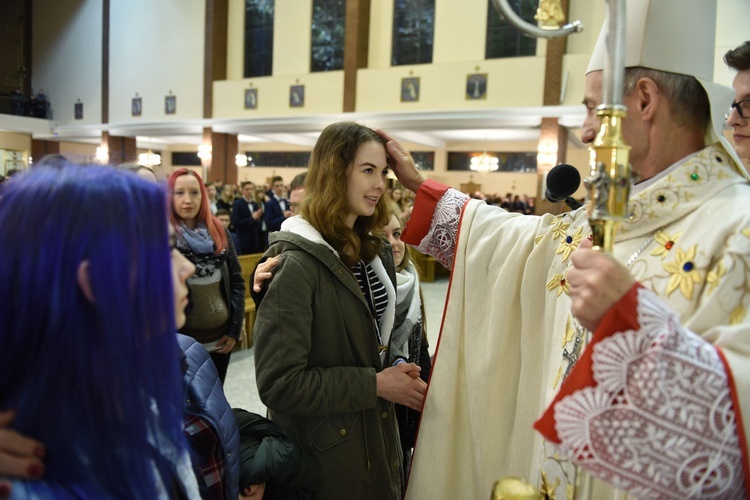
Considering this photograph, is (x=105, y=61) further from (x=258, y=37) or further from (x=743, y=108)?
(x=743, y=108)

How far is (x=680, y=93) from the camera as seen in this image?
1.07 meters

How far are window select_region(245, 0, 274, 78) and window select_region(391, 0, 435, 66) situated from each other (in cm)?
326

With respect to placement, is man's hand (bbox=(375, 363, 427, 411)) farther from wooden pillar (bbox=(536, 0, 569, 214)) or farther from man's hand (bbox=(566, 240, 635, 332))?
wooden pillar (bbox=(536, 0, 569, 214))

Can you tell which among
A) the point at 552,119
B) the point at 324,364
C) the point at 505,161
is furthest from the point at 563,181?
the point at 505,161

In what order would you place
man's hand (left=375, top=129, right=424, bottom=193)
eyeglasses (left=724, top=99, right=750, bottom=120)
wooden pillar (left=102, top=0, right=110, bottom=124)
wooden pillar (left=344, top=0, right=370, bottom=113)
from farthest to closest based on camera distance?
wooden pillar (left=102, top=0, right=110, bottom=124) → wooden pillar (left=344, top=0, right=370, bottom=113) → eyeglasses (left=724, top=99, right=750, bottom=120) → man's hand (left=375, top=129, right=424, bottom=193)

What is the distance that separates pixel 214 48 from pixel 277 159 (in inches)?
274

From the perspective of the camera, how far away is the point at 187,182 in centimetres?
295

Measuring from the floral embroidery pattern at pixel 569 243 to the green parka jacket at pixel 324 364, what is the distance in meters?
0.57

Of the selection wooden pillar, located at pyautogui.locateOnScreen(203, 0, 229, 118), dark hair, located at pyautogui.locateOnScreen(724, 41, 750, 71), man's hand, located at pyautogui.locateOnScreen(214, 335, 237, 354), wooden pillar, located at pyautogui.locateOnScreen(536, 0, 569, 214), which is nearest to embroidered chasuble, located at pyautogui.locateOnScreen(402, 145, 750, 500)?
dark hair, located at pyautogui.locateOnScreen(724, 41, 750, 71)

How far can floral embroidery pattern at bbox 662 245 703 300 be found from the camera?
0.95 meters

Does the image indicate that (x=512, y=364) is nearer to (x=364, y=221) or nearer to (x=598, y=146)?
(x=364, y=221)

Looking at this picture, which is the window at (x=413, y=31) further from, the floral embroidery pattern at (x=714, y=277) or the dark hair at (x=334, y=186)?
the floral embroidery pattern at (x=714, y=277)

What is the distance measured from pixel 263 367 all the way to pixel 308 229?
41 cm

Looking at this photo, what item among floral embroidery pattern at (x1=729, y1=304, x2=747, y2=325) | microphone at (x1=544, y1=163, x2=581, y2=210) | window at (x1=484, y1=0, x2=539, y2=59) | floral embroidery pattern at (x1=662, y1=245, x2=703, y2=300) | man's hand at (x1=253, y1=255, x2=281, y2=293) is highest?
window at (x1=484, y1=0, x2=539, y2=59)
